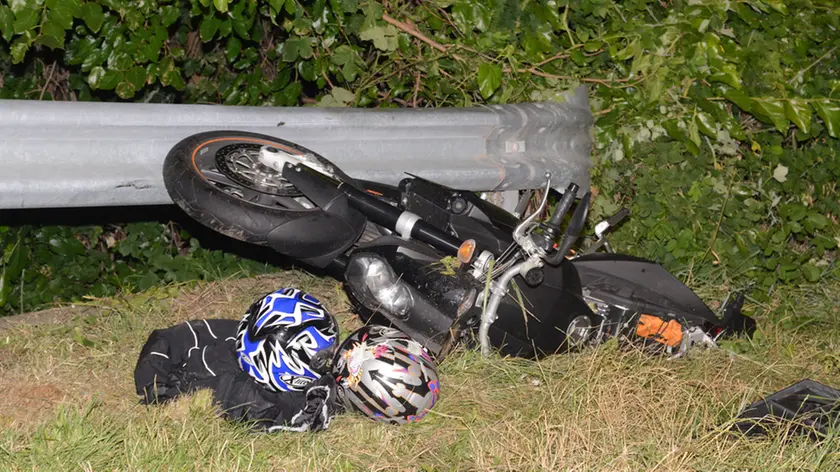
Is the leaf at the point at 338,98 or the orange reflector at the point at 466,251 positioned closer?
the orange reflector at the point at 466,251

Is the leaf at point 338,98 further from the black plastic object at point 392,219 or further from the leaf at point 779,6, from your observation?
the leaf at point 779,6

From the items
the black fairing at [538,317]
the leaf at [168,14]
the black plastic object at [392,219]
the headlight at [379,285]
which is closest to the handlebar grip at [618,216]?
the black fairing at [538,317]

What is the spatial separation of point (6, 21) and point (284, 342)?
1819mm

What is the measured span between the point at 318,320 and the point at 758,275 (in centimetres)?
269

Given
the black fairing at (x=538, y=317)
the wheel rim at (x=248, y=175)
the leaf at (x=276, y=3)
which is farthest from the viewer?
the leaf at (x=276, y=3)

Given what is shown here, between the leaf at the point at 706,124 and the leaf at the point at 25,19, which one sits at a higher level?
the leaf at the point at 25,19

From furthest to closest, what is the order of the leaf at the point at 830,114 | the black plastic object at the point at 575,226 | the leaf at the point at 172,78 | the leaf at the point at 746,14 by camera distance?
the leaf at the point at 746,14 < the leaf at the point at 830,114 < the leaf at the point at 172,78 < the black plastic object at the point at 575,226

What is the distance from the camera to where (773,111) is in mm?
4938

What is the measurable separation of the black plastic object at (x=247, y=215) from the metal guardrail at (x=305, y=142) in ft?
0.56

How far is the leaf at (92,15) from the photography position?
4102mm

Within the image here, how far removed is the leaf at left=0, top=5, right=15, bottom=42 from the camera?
154 inches

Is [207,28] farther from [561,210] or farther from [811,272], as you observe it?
[811,272]

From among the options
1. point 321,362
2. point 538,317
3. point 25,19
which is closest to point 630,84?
point 538,317

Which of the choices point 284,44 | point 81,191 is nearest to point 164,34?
point 284,44
